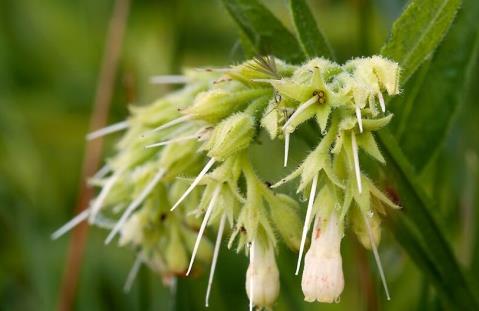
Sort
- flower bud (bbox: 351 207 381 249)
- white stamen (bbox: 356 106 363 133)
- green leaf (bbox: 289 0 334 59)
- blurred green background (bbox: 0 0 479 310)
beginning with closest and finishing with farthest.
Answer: white stamen (bbox: 356 106 363 133)
flower bud (bbox: 351 207 381 249)
green leaf (bbox: 289 0 334 59)
blurred green background (bbox: 0 0 479 310)

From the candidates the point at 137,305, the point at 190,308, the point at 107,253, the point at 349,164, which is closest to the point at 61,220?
the point at 107,253

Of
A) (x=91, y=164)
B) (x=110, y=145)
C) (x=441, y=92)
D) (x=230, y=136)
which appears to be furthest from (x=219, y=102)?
(x=110, y=145)

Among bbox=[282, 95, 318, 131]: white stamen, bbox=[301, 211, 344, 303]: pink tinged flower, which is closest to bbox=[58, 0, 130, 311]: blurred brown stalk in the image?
bbox=[301, 211, 344, 303]: pink tinged flower

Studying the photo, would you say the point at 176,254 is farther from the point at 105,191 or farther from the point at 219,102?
the point at 219,102

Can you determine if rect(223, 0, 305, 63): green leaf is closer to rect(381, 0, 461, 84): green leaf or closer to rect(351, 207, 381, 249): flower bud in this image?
rect(381, 0, 461, 84): green leaf

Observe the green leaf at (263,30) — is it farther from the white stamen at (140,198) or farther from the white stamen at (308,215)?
the white stamen at (308,215)

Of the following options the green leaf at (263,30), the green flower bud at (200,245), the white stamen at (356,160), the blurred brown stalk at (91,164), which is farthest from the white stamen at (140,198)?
the blurred brown stalk at (91,164)

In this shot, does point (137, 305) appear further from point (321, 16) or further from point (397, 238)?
point (321, 16)
